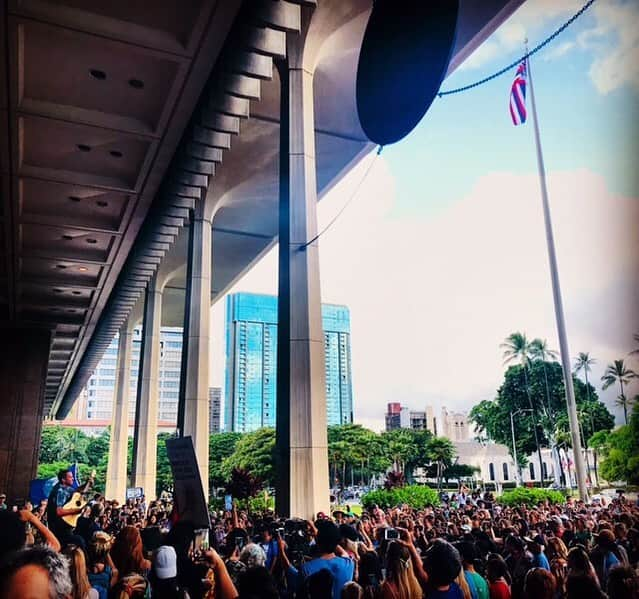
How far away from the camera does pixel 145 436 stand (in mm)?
27078

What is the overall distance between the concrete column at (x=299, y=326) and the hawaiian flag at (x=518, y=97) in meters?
8.72

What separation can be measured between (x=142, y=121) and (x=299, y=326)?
6168 mm

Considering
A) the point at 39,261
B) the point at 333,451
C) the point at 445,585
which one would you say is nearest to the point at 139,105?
the point at 39,261

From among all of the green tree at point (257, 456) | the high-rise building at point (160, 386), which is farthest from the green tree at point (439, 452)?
the high-rise building at point (160, 386)

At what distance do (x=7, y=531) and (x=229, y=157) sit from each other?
1680cm

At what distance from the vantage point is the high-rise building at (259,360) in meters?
115

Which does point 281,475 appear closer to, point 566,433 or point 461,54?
point 461,54

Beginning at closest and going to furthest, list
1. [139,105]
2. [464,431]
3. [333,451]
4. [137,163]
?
[139,105] → [137,163] → [333,451] → [464,431]

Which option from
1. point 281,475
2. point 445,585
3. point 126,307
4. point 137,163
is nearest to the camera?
point 445,585

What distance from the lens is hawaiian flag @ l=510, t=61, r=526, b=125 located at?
696 inches

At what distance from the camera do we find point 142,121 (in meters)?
12.5

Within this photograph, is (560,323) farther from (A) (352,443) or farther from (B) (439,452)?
(B) (439,452)

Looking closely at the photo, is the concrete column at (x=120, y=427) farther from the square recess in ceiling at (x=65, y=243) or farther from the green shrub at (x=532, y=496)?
the green shrub at (x=532, y=496)

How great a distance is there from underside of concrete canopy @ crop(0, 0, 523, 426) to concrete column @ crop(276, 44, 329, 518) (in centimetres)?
110
